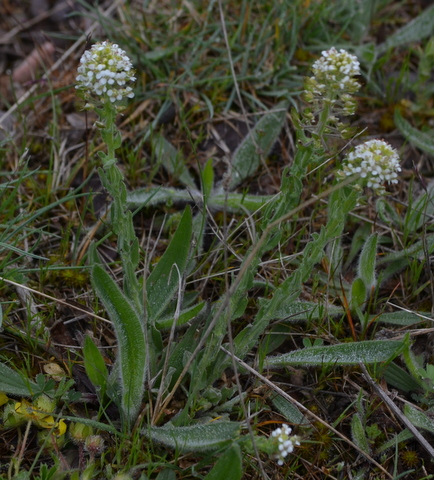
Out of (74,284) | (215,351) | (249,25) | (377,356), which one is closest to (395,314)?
(377,356)

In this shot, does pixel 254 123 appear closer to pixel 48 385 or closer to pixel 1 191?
pixel 1 191

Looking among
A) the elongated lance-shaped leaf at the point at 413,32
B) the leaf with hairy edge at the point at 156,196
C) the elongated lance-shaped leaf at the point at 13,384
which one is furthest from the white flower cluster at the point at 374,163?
the elongated lance-shaped leaf at the point at 413,32

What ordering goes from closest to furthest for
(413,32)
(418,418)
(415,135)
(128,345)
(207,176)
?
(128,345), (418,418), (207,176), (415,135), (413,32)

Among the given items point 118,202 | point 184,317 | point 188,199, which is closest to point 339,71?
point 118,202

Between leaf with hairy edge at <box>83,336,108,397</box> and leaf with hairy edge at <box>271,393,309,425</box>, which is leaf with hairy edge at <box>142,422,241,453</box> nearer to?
leaf with hairy edge at <box>83,336,108,397</box>

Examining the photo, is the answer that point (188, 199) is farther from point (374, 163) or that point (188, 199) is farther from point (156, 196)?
point (374, 163)

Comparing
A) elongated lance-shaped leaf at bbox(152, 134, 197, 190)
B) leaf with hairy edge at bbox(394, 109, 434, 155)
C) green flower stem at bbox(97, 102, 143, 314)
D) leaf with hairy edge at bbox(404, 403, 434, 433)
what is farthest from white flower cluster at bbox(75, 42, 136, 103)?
leaf with hairy edge at bbox(394, 109, 434, 155)
